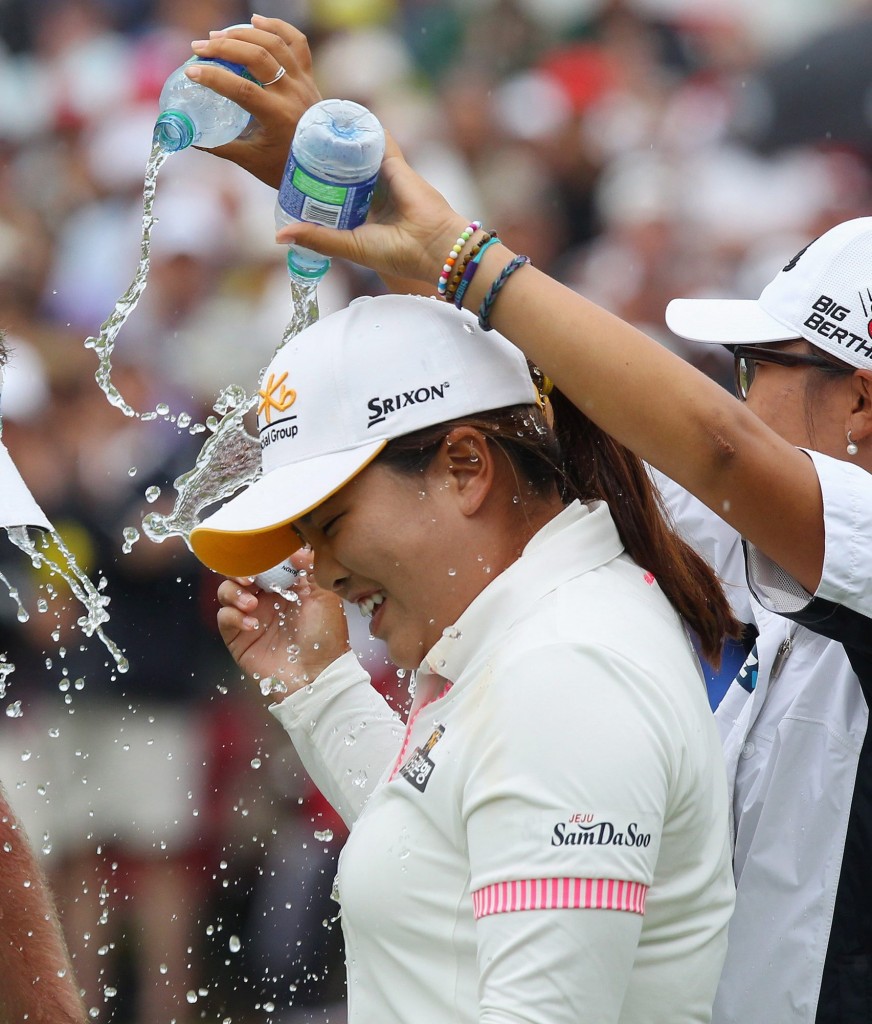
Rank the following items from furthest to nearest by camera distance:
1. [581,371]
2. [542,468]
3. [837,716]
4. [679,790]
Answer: [837,716] < [542,468] < [581,371] < [679,790]

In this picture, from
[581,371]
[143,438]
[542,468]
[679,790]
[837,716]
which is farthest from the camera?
[143,438]

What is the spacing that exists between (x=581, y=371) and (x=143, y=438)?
3.42 meters

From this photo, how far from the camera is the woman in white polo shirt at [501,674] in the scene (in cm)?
159

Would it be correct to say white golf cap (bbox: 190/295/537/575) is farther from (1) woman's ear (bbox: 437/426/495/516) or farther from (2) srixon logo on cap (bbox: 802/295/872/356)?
(2) srixon logo on cap (bbox: 802/295/872/356)

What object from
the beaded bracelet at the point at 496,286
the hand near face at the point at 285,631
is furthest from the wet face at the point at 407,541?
the hand near face at the point at 285,631

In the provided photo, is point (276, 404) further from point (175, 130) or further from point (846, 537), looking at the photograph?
point (846, 537)

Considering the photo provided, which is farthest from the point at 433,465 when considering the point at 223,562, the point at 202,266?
the point at 202,266

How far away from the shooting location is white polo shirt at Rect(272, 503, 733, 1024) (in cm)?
157

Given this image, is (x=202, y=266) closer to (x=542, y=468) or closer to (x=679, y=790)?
(x=542, y=468)

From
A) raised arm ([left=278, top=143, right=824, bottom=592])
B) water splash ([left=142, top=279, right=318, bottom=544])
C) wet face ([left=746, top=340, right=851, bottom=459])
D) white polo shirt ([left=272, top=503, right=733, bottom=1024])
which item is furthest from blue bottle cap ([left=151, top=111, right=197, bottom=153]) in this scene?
wet face ([left=746, top=340, right=851, bottom=459])

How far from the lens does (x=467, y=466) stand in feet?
6.40

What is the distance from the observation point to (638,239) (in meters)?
5.70

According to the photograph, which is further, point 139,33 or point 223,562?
point 139,33

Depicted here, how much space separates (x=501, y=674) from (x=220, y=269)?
4116mm
